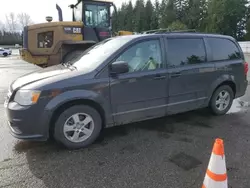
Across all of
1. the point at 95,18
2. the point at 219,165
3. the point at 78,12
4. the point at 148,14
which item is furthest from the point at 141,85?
the point at 148,14

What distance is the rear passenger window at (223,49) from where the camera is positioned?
16.0 ft

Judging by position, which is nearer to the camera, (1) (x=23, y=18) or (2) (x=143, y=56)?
(2) (x=143, y=56)

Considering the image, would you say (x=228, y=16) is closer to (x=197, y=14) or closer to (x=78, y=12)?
(x=197, y=14)

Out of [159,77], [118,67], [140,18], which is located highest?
[140,18]

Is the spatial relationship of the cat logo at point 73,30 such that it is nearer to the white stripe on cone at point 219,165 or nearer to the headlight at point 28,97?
the headlight at point 28,97

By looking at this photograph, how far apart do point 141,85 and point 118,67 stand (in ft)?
1.90

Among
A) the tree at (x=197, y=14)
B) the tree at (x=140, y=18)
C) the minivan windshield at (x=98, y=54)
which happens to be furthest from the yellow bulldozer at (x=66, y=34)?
the tree at (x=140, y=18)

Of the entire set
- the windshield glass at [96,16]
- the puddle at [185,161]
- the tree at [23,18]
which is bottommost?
the puddle at [185,161]

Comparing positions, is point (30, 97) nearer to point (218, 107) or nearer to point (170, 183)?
point (170, 183)

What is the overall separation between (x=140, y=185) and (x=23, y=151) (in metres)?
1.93

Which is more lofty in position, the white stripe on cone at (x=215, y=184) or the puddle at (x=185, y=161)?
the white stripe on cone at (x=215, y=184)

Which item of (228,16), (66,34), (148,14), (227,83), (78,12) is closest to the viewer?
(227,83)

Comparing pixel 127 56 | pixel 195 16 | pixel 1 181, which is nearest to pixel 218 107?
pixel 127 56

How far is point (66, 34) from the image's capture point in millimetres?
9117
